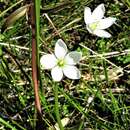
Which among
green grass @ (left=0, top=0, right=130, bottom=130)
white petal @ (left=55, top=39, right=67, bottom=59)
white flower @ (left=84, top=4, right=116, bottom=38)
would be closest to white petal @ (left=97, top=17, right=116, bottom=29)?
white flower @ (left=84, top=4, right=116, bottom=38)

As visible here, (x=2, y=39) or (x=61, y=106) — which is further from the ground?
(x=2, y=39)

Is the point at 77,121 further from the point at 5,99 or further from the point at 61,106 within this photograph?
the point at 5,99

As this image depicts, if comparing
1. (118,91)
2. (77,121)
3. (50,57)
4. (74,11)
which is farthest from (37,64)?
(74,11)

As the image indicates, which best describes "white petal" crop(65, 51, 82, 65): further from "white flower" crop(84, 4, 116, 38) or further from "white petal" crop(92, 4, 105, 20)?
"white petal" crop(92, 4, 105, 20)

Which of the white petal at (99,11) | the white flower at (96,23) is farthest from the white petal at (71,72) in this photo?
the white petal at (99,11)

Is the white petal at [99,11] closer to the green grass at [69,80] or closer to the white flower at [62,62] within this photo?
the green grass at [69,80]
